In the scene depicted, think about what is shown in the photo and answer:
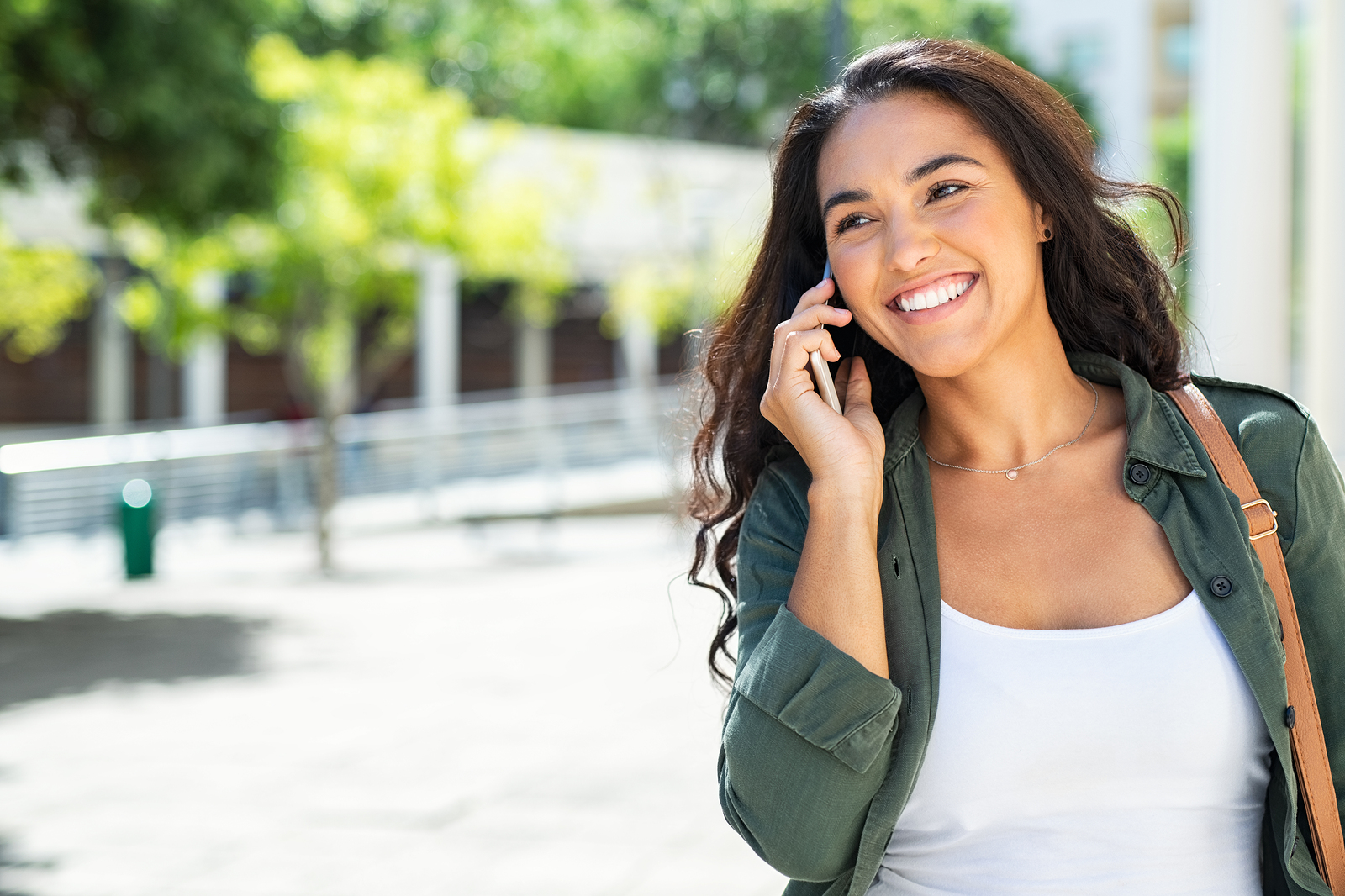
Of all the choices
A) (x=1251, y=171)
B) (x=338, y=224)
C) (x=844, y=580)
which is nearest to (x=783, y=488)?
(x=844, y=580)

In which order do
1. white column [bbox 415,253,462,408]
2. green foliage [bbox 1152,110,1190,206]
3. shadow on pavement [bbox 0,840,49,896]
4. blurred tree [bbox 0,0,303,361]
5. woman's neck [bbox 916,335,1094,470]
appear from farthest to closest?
green foliage [bbox 1152,110,1190,206] → white column [bbox 415,253,462,408] → blurred tree [bbox 0,0,303,361] → shadow on pavement [bbox 0,840,49,896] → woman's neck [bbox 916,335,1094,470]

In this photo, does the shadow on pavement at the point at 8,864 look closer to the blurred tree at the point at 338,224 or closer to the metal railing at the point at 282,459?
the metal railing at the point at 282,459

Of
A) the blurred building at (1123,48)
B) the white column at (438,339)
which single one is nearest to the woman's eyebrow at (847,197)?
the white column at (438,339)

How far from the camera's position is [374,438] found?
730 inches

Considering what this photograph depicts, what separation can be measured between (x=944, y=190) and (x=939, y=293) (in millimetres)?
158

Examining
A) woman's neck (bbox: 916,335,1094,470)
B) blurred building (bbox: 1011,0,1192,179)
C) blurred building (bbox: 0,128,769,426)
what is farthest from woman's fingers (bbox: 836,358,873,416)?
blurred building (bbox: 1011,0,1192,179)

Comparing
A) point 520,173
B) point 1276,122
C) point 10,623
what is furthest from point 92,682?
point 520,173

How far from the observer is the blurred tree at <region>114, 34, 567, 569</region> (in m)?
13.8

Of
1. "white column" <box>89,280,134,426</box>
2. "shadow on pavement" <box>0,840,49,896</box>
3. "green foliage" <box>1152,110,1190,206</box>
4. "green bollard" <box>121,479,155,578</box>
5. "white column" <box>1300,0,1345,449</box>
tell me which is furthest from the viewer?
"green foliage" <box>1152,110,1190,206</box>

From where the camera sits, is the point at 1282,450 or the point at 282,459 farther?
the point at 282,459

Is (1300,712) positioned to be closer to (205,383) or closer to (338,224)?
(338,224)

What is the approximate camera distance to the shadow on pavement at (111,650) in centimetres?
847

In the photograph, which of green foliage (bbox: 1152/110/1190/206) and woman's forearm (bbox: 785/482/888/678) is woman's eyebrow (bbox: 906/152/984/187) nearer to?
woman's forearm (bbox: 785/482/888/678)

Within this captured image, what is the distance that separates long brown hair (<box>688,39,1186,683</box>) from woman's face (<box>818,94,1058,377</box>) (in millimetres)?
48
